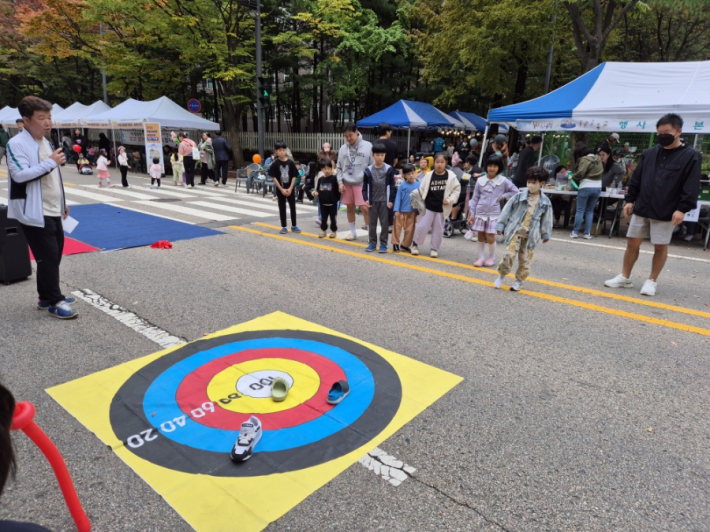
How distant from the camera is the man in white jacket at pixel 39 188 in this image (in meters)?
4.46

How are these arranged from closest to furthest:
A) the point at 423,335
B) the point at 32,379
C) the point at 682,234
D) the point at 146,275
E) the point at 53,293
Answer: the point at 32,379, the point at 423,335, the point at 53,293, the point at 146,275, the point at 682,234

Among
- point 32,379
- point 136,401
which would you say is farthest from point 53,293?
point 136,401

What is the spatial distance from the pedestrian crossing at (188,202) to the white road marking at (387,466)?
29.1 feet

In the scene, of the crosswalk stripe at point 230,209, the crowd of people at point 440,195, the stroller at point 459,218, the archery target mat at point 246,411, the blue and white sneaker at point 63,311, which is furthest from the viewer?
the crosswalk stripe at point 230,209

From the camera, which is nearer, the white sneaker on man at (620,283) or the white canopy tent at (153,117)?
the white sneaker on man at (620,283)

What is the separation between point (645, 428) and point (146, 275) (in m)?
5.97

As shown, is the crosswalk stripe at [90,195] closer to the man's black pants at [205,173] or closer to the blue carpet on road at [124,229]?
the blue carpet on road at [124,229]

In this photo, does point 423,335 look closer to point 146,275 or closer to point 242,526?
point 242,526

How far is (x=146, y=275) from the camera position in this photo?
661cm

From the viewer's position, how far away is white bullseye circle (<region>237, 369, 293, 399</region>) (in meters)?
3.54

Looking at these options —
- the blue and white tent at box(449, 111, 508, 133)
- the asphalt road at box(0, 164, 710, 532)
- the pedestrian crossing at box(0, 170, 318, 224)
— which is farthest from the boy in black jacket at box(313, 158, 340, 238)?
the blue and white tent at box(449, 111, 508, 133)

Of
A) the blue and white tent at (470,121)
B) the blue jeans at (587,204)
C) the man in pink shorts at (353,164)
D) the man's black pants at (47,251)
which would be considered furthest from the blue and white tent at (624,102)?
the blue and white tent at (470,121)

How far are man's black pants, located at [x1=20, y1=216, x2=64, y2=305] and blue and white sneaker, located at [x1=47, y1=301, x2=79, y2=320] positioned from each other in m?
0.09

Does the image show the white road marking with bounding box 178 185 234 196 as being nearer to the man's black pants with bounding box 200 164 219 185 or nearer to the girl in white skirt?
the man's black pants with bounding box 200 164 219 185
